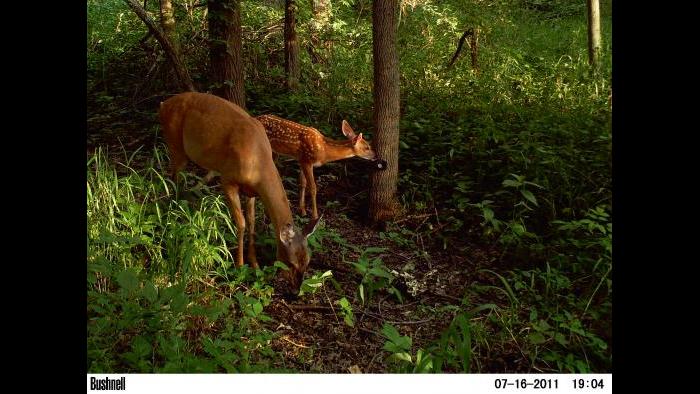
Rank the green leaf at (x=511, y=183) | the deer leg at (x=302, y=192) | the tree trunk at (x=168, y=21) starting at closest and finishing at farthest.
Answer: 1. the green leaf at (x=511, y=183)
2. the deer leg at (x=302, y=192)
3. the tree trunk at (x=168, y=21)

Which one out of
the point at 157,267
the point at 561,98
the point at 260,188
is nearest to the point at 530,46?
the point at 561,98

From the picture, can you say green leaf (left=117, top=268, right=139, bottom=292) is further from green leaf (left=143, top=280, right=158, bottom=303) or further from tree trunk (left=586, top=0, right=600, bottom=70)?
tree trunk (left=586, top=0, right=600, bottom=70)

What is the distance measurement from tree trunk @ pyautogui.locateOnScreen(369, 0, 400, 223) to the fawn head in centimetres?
76

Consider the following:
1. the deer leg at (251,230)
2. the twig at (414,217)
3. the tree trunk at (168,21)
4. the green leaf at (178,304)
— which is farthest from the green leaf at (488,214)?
the tree trunk at (168,21)

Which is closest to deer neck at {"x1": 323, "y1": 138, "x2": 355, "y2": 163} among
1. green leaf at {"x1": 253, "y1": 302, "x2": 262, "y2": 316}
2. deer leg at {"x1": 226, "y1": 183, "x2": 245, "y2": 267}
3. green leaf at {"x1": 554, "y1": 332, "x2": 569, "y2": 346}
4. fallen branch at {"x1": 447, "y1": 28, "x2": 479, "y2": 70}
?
deer leg at {"x1": 226, "y1": 183, "x2": 245, "y2": 267}

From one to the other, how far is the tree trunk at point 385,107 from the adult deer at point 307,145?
0.21 metres

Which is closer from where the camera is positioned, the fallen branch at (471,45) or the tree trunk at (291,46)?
the tree trunk at (291,46)

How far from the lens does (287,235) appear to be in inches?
135

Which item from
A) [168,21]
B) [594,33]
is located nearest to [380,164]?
[594,33]

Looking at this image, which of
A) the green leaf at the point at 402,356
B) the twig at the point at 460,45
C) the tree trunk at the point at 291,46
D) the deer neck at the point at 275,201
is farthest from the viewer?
the twig at the point at 460,45

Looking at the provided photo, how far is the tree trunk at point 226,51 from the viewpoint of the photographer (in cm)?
432

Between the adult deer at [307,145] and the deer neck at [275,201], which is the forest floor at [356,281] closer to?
the adult deer at [307,145]

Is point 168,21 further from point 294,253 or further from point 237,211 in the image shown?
point 294,253
